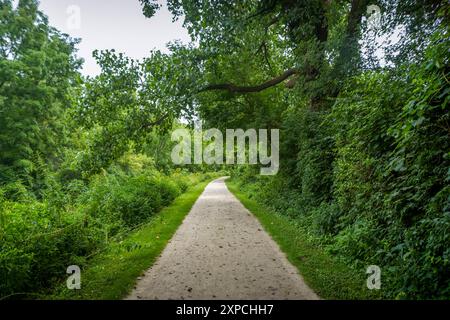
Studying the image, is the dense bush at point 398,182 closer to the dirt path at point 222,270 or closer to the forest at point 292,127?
the forest at point 292,127

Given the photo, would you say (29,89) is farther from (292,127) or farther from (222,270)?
(222,270)

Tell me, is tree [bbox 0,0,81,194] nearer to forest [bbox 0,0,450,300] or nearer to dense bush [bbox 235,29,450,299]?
forest [bbox 0,0,450,300]

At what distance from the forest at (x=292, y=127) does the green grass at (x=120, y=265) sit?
281mm

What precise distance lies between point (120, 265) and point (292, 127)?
29.3ft

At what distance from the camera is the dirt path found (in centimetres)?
441

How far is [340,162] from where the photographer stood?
754 centimetres

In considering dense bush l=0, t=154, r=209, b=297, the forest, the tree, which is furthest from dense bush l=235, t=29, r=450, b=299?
the tree

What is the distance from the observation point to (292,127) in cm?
1207

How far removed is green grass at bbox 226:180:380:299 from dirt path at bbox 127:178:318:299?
0.65 ft

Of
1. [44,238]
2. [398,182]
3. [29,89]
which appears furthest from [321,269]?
[29,89]

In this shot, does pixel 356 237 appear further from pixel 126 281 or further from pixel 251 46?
pixel 251 46

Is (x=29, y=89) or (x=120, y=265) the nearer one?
(x=120, y=265)

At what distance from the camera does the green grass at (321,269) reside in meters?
4.36
